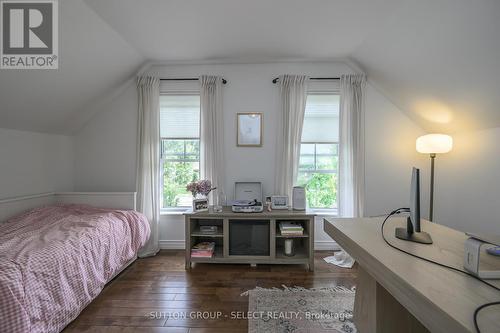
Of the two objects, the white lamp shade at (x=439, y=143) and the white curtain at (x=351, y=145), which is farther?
the white curtain at (x=351, y=145)

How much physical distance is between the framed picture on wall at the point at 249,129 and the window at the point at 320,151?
2.01 ft

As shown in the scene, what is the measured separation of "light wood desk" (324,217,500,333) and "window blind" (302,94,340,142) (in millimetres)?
1673

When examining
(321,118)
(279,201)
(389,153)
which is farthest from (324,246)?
(321,118)

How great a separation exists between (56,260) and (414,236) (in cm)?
220

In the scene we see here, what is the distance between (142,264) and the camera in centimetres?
256

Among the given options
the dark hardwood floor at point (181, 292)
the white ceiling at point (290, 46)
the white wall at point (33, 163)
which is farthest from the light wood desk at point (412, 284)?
the white wall at point (33, 163)

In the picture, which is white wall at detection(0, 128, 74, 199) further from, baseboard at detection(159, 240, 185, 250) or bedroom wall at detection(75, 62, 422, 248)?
baseboard at detection(159, 240, 185, 250)

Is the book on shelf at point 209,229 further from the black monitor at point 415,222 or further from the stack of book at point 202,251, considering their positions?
the black monitor at point 415,222

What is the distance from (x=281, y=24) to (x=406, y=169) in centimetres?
238

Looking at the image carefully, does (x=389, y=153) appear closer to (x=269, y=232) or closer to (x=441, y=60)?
(x=441, y=60)

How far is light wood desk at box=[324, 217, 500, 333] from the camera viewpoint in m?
0.56

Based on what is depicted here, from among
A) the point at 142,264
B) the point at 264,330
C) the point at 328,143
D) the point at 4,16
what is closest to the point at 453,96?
the point at 328,143

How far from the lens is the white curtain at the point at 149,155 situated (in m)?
2.81

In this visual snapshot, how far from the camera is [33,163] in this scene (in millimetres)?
2529
